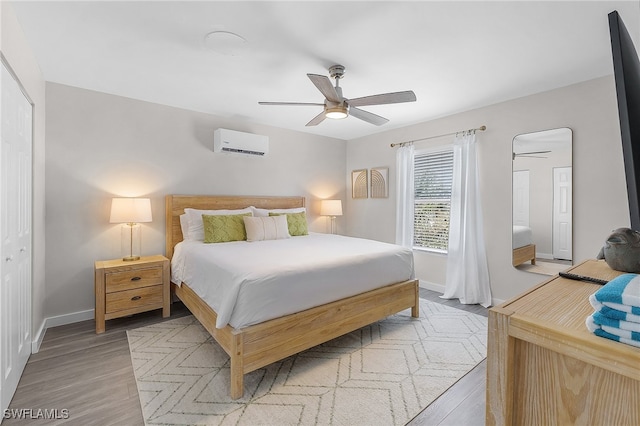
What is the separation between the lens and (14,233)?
1.95 m

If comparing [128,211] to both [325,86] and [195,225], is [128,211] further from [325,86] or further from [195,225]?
[325,86]

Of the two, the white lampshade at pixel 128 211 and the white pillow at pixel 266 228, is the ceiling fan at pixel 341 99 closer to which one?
the white pillow at pixel 266 228

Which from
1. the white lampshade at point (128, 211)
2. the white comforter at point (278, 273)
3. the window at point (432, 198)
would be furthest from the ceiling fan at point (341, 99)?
the window at point (432, 198)

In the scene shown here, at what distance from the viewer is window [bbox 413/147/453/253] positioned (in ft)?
13.7

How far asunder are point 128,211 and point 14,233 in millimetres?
1132

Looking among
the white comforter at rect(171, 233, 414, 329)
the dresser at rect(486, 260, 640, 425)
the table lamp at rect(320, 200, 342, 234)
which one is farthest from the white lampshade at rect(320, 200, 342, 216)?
the dresser at rect(486, 260, 640, 425)

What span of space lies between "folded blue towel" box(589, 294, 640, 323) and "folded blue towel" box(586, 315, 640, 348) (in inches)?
1.0

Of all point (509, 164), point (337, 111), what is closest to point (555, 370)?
point (337, 111)

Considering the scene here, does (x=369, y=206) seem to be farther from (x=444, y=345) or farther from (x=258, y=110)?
(x=444, y=345)

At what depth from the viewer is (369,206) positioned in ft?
17.0

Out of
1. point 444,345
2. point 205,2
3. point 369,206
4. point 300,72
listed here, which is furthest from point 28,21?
point 369,206

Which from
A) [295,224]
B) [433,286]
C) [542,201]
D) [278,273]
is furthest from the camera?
[433,286]

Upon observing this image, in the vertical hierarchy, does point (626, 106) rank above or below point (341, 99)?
below

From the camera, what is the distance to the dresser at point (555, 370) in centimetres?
62
